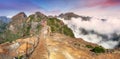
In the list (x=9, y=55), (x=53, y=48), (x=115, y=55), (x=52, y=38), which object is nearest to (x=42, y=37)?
(x=52, y=38)

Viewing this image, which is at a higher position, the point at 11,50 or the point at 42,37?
the point at 42,37

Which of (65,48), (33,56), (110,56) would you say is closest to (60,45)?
(65,48)

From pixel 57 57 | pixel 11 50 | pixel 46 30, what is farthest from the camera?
pixel 11 50

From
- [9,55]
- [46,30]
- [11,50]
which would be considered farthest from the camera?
[11,50]

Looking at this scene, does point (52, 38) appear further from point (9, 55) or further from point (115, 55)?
point (9, 55)

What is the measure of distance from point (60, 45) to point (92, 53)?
8.87 m

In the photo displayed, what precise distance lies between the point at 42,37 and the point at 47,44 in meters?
6.14

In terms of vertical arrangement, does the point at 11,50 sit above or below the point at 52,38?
below

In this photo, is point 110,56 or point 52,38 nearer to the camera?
point 110,56

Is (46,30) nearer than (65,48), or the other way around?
(65,48)

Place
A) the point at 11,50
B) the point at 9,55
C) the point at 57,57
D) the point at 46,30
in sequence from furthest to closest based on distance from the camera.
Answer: the point at 11,50 < the point at 9,55 < the point at 46,30 < the point at 57,57

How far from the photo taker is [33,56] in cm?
8519

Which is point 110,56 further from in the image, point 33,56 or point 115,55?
point 33,56

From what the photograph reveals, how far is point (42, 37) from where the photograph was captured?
9212cm
